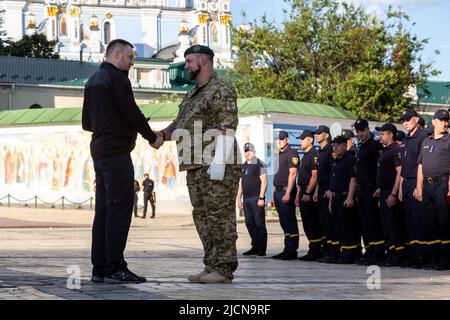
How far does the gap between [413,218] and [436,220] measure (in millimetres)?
340

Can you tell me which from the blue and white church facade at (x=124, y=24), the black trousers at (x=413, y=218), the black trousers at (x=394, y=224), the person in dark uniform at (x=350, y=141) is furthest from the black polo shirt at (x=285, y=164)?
the blue and white church facade at (x=124, y=24)

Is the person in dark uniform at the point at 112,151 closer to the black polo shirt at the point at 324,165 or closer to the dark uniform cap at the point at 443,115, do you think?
the dark uniform cap at the point at 443,115

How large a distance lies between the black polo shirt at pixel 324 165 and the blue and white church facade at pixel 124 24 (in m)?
128

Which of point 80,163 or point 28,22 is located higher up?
point 28,22

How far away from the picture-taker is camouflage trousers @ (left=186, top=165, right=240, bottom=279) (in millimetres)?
11234

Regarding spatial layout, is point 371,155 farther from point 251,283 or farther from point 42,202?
point 42,202

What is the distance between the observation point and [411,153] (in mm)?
15711

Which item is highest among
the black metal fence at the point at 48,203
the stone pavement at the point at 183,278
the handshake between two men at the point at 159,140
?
the handshake between two men at the point at 159,140

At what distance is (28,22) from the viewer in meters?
152

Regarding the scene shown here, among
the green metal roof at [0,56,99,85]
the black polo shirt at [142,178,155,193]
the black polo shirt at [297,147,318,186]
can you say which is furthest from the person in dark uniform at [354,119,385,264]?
the green metal roof at [0,56,99,85]

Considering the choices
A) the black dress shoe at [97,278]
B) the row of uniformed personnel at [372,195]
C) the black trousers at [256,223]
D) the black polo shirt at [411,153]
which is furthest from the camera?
the black trousers at [256,223]

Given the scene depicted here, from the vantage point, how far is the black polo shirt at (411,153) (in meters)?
15.7
